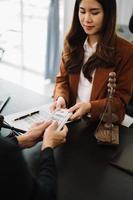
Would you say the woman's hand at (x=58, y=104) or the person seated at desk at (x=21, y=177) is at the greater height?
the person seated at desk at (x=21, y=177)

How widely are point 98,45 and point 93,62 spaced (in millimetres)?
100

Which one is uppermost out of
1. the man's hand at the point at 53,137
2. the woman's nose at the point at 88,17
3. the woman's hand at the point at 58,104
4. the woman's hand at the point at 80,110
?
the woman's nose at the point at 88,17

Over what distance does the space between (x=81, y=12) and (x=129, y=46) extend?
1.05ft

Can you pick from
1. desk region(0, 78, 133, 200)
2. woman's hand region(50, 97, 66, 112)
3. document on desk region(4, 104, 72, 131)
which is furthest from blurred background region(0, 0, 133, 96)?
desk region(0, 78, 133, 200)

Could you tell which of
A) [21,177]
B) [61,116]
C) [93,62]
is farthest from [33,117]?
[21,177]

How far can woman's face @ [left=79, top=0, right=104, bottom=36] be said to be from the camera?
148 centimetres

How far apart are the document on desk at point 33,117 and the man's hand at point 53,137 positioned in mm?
57

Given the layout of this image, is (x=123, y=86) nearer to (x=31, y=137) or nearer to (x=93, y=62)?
(x=93, y=62)

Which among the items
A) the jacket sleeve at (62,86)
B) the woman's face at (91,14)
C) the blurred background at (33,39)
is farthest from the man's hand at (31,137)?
the blurred background at (33,39)

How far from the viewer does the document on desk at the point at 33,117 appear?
1.33 metres

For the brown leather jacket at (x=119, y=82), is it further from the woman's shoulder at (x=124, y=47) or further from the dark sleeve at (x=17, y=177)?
the dark sleeve at (x=17, y=177)

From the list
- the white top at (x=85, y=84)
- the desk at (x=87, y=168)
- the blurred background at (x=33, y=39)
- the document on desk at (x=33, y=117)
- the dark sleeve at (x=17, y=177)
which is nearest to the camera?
the dark sleeve at (x=17, y=177)

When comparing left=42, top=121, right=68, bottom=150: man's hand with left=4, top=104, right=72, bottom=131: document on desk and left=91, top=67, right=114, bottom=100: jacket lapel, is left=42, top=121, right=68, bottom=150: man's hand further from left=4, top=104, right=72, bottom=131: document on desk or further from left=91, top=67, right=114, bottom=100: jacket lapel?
left=91, top=67, right=114, bottom=100: jacket lapel

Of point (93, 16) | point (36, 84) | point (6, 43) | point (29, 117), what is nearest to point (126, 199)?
point (29, 117)
